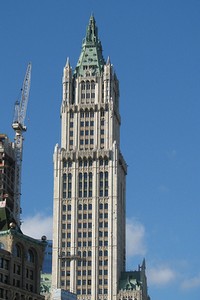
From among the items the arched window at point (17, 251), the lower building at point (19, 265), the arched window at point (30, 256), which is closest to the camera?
the lower building at point (19, 265)

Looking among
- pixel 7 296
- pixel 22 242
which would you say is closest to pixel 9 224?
pixel 22 242

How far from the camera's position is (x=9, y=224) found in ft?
633

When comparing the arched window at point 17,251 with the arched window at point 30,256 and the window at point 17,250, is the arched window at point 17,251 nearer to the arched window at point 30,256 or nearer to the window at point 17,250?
the window at point 17,250

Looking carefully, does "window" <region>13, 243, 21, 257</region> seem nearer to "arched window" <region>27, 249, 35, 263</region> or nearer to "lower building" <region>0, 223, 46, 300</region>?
"lower building" <region>0, 223, 46, 300</region>

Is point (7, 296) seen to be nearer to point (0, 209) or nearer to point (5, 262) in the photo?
point (5, 262)

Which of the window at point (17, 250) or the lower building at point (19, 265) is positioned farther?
the window at point (17, 250)

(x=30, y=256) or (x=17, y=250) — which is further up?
(x=30, y=256)

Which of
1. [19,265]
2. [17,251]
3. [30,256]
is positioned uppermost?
[30,256]

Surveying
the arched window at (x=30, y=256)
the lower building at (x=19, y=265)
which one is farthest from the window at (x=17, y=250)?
the arched window at (x=30, y=256)

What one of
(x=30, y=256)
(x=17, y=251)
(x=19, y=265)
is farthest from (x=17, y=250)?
(x=30, y=256)

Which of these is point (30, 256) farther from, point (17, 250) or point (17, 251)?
point (17, 250)

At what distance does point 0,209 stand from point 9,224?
25.3 feet

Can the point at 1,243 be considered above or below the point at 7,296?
above

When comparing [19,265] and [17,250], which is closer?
[19,265]
